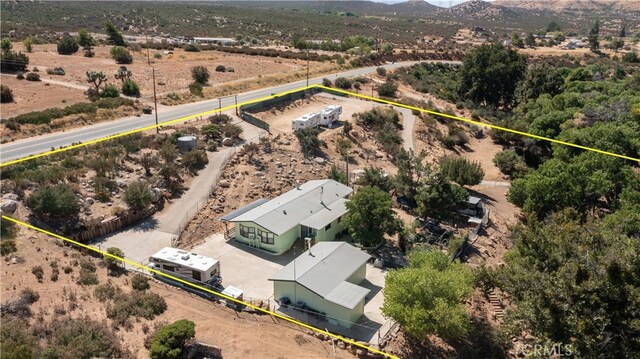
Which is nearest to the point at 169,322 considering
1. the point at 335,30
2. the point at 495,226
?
the point at 495,226

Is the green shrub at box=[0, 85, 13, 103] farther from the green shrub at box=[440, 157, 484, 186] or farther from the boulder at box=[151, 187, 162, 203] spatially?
the green shrub at box=[440, 157, 484, 186]

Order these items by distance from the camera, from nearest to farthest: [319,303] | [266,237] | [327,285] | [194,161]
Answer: [319,303] < [327,285] < [266,237] < [194,161]

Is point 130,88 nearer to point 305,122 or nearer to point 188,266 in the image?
point 305,122

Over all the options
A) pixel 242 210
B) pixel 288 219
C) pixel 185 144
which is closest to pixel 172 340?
pixel 288 219

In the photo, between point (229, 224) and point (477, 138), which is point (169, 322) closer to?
point (229, 224)

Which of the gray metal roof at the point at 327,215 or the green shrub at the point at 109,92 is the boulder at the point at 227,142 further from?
the green shrub at the point at 109,92

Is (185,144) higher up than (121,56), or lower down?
lower down
